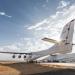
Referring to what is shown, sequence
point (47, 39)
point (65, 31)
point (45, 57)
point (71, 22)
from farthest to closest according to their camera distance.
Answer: point (45, 57)
point (65, 31)
point (71, 22)
point (47, 39)

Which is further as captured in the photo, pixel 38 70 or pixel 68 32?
pixel 68 32

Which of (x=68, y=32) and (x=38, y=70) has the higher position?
(x=68, y=32)

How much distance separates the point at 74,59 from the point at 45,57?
34.7 meters

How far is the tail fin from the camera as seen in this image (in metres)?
29.0

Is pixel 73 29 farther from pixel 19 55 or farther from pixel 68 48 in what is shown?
pixel 19 55

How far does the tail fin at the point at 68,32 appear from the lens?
29.0 m

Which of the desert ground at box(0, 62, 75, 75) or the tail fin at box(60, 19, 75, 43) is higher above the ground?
the tail fin at box(60, 19, 75, 43)

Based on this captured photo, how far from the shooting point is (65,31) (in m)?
30.7

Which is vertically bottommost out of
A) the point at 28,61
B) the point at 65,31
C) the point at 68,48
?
the point at 28,61

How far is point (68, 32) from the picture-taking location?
30.1 meters

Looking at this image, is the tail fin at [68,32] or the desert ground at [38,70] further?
the tail fin at [68,32]

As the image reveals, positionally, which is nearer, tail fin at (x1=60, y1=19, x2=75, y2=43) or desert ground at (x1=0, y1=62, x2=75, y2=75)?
desert ground at (x1=0, y1=62, x2=75, y2=75)

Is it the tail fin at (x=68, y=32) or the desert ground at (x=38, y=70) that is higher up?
the tail fin at (x=68, y=32)

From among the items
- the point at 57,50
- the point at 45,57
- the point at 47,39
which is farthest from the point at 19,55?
the point at 47,39
